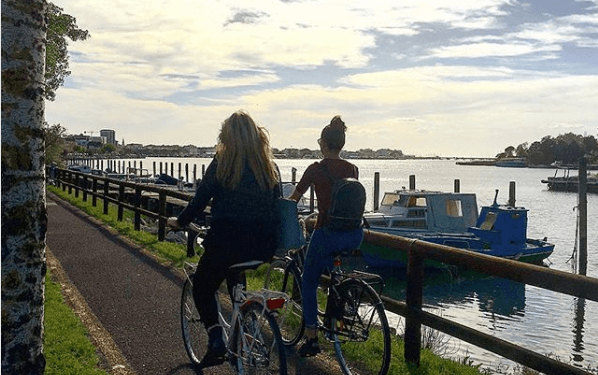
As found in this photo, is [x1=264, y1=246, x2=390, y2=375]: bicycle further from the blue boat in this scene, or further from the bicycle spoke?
the blue boat

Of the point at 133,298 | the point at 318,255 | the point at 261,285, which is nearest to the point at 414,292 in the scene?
the point at 318,255

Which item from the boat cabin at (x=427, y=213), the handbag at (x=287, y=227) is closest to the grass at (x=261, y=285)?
the handbag at (x=287, y=227)

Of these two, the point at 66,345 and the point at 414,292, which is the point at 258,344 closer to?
the point at 414,292

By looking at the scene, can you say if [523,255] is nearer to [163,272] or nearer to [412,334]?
[163,272]

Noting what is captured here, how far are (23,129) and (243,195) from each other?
172 cm

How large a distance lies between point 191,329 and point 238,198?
1.95 m

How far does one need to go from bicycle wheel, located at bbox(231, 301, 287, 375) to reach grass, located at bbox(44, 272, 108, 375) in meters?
1.47

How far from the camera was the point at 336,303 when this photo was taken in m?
5.39

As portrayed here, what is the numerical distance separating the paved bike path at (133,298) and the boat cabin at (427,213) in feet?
46.8

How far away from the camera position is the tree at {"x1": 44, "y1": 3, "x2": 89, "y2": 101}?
25.3 metres

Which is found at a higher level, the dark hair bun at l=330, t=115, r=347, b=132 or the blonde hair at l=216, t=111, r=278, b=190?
the dark hair bun at l=330, t=115, r=347, b=132

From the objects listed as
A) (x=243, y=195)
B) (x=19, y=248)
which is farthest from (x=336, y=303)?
(x=19, y=248)

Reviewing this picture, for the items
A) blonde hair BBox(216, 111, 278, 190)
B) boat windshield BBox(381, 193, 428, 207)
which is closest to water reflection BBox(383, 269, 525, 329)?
boat windshield BBox(381, 193, 428, 207)

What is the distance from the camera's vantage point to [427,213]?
27125mm
